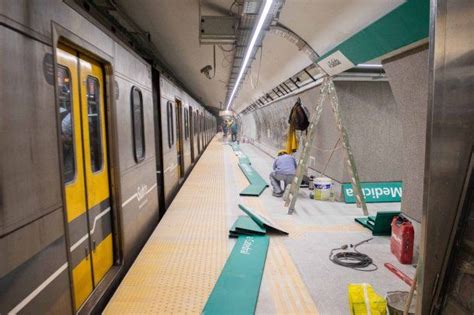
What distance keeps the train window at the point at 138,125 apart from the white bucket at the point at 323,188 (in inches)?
140

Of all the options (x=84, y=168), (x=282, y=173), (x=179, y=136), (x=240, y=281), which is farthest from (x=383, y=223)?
(x=179, y=136)

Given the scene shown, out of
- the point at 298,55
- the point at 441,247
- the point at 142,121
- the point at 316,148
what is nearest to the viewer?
the point at 441,247

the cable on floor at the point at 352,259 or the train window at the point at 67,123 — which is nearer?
the train window at the point at 67,123

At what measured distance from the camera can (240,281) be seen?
292 centimetres

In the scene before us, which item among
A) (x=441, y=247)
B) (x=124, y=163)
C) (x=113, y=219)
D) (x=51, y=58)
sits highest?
(x=51, y=58)

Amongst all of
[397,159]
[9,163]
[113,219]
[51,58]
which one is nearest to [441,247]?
[9,163]

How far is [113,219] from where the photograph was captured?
3.11 meters

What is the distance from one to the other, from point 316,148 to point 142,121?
457 cm

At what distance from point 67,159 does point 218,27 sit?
3.11 m

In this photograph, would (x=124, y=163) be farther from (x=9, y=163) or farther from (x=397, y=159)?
(x=397, y=159)

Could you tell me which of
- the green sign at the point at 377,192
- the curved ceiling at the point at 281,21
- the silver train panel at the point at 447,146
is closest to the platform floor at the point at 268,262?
the green sign at the point at 377,192

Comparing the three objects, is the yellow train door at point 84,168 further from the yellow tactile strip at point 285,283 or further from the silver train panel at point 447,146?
the silver train panel at point 447,146

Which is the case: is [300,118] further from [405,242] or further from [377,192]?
[405,242]

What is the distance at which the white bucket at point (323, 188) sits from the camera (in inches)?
242
